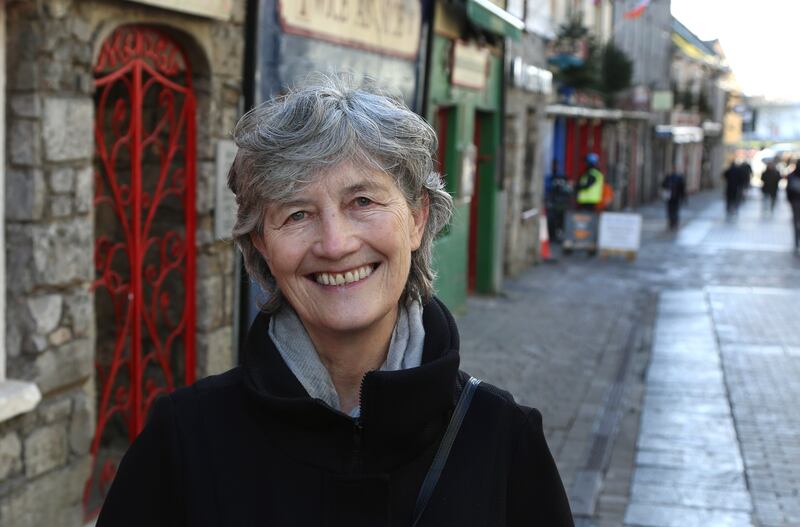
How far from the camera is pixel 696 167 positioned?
5691 cm

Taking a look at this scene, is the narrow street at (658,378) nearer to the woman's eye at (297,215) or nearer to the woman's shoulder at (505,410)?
the woman's shoulder at (505,410)

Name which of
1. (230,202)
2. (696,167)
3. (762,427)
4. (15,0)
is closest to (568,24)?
(762,427)

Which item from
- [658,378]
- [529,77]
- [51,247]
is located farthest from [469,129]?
[51,247]

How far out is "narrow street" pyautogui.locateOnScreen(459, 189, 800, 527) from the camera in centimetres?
670

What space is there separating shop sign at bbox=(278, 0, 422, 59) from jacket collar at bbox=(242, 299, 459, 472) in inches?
219

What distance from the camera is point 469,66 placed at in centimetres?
1247

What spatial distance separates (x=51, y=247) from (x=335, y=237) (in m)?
3.39

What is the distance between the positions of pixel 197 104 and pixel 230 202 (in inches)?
23.3

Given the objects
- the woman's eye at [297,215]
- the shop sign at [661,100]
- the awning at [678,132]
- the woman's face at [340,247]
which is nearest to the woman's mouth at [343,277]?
the woman's face at [340,247]

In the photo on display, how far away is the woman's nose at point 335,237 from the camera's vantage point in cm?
200

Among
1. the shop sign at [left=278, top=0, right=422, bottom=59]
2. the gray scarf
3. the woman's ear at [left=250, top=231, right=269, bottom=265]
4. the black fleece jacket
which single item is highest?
the shop sign at [left=278, top=0, right=422, bottom=59]

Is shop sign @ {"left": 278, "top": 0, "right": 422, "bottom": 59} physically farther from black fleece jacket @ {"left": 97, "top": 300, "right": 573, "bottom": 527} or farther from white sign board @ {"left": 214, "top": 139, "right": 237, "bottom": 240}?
black fleece jacket @ {"left": 97, "top": 300, "right": 573, "bottom": 527}

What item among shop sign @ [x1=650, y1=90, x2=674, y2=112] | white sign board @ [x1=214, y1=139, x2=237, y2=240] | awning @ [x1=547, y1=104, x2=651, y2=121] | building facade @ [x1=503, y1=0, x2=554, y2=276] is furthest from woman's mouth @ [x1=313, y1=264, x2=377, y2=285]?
shop sign @ [x1=650, y1=90, x2=674, y2=112]

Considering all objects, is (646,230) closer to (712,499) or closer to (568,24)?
(568,24)
